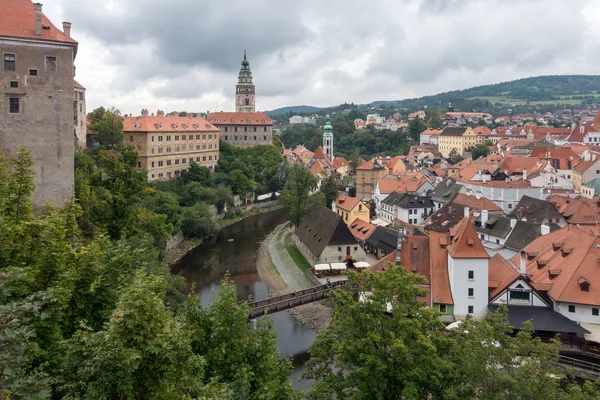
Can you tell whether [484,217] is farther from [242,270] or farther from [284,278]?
[242,270]

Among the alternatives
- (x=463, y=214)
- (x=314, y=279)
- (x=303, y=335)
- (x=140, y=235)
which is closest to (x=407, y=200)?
(x=463, y=214)

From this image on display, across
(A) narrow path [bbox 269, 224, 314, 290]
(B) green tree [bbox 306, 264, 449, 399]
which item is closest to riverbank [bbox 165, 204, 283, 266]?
(A) narrow path [bbox 269, 224, 314, 290]

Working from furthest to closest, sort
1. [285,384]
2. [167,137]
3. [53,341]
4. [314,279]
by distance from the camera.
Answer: [167,137], [314,279], [285,384], [53,341]

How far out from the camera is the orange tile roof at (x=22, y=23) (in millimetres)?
19109

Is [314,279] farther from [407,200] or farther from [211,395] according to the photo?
[211,395]

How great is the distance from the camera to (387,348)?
12.3m

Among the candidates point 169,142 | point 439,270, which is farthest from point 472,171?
point 169,142

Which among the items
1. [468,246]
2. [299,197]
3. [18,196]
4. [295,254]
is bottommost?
[295,254]

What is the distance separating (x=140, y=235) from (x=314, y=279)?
38.7 ft

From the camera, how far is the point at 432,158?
9712 centimetres

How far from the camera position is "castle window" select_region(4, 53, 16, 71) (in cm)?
1909

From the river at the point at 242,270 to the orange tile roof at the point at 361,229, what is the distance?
29.0ft

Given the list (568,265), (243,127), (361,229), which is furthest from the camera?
(243,127)

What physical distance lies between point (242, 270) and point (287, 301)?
1149cm
